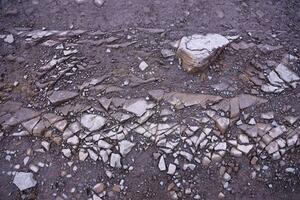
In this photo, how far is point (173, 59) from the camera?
337cm

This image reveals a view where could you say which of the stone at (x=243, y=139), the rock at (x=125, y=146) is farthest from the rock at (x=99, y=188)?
the stone at (x=243, y=139)

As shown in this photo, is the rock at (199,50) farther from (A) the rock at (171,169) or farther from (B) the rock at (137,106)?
(A) the rock at (171,169)

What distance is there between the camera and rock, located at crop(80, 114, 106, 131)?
3057mm

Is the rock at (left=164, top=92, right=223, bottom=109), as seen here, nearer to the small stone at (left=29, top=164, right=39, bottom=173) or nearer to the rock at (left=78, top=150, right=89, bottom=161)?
the rock at (left=78, top=150, right=89, bottom=161)

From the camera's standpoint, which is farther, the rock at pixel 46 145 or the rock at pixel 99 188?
the rock at pixel 46 145

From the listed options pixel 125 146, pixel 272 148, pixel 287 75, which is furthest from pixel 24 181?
pixel 287 75

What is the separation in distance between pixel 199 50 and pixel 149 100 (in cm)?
68

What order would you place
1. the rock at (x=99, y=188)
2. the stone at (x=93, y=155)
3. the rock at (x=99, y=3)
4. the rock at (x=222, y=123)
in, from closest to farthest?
1. the rock at (x=99, y=188)
2. the stone at (x=93, y=155)
3. the rock at (x=222, y=123)
4. the rock at (x=99, y=3)

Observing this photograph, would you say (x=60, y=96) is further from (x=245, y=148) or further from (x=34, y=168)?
(x=245, y=148)

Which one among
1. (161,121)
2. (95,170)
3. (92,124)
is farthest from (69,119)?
(161,121)

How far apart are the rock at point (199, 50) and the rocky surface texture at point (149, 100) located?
0.03ft

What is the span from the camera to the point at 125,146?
9.74 feet

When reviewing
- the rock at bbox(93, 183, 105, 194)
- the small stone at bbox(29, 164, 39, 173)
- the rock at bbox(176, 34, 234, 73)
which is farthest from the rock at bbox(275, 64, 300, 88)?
the small stone at bbox(29, 164, 39, 173)

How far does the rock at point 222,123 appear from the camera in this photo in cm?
305
